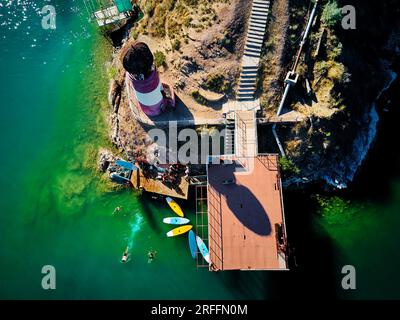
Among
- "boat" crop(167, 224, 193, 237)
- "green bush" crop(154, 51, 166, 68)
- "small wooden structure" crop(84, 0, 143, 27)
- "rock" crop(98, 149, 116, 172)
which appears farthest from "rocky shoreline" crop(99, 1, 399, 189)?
"boat" crop(167, 224, 193, 237)

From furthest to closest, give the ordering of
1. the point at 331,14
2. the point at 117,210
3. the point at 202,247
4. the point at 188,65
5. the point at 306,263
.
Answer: the point at 117,210 < the point at 202,247 < the point at 306,263 < the point at 188,65 < the point at 331,14

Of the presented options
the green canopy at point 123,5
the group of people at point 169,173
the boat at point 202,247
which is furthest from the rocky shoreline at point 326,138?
the boat at point 202,247

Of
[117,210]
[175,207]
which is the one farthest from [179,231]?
[117,210]

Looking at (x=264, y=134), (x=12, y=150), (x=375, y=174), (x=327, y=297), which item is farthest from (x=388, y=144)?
(x=12, y=150)

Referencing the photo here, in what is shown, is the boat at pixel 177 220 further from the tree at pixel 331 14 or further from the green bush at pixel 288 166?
the tree at pixel 331 14

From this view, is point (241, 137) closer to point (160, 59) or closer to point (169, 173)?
point (169, 173)

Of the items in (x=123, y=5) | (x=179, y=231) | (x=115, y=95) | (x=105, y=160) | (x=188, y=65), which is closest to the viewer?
(x=188, y=65)
